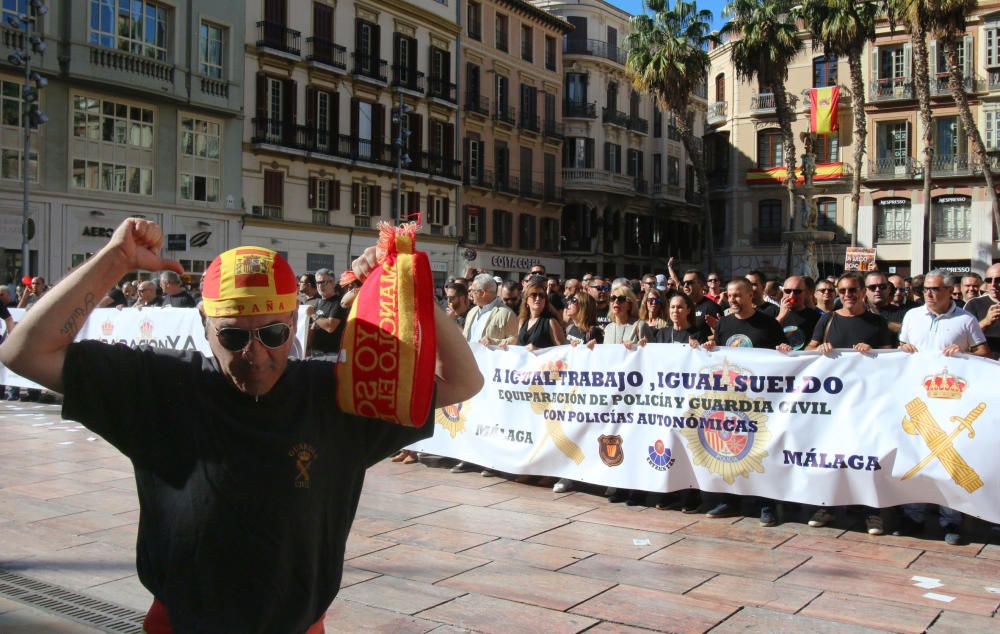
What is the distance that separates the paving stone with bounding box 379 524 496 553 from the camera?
6.10 meters

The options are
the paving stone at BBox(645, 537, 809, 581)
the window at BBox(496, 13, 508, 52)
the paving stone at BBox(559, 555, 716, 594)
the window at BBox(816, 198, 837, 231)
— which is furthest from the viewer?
the window at BBox(816, 198, 837, 231)

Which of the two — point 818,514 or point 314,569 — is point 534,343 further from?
point 314,569

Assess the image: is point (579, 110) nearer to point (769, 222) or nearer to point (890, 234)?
point (769, 222)

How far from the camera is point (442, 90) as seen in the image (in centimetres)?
4066

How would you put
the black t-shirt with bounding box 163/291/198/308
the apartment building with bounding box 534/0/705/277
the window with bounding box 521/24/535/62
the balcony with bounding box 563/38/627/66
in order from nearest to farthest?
1. the black t-shirt with bounding box 163/291/198/308
2. the window with bounding box 521/24/535/62
3. the apartment building with bounding box 534/0/705/277
4. the balcony with bounding box 563/38/627/66

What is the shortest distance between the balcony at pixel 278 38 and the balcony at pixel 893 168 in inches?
1025

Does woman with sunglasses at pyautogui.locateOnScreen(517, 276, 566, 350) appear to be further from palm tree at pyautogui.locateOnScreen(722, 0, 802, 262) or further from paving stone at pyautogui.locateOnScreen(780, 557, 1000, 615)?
palm tree at pyautogui.locateOnScreen(722, 0, 802, 262)

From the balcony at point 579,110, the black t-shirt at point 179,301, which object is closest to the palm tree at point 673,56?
the balcony at point 579,110

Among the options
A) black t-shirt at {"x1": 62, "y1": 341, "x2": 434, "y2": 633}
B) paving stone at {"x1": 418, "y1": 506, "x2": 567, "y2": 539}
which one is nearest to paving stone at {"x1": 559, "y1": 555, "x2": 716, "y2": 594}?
paving stone at {"x1": 418, "y1": 506, "x2": 567, "y2": 539}

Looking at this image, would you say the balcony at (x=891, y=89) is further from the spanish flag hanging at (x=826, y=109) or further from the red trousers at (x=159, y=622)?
the red trousers at (x=159, y=622)

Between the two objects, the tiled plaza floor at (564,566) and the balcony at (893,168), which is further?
the balcony at (893,168)

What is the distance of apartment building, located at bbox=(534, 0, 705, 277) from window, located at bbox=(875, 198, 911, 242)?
528 inches

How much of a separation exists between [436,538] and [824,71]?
4401cm

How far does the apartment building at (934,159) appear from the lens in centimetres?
4009
